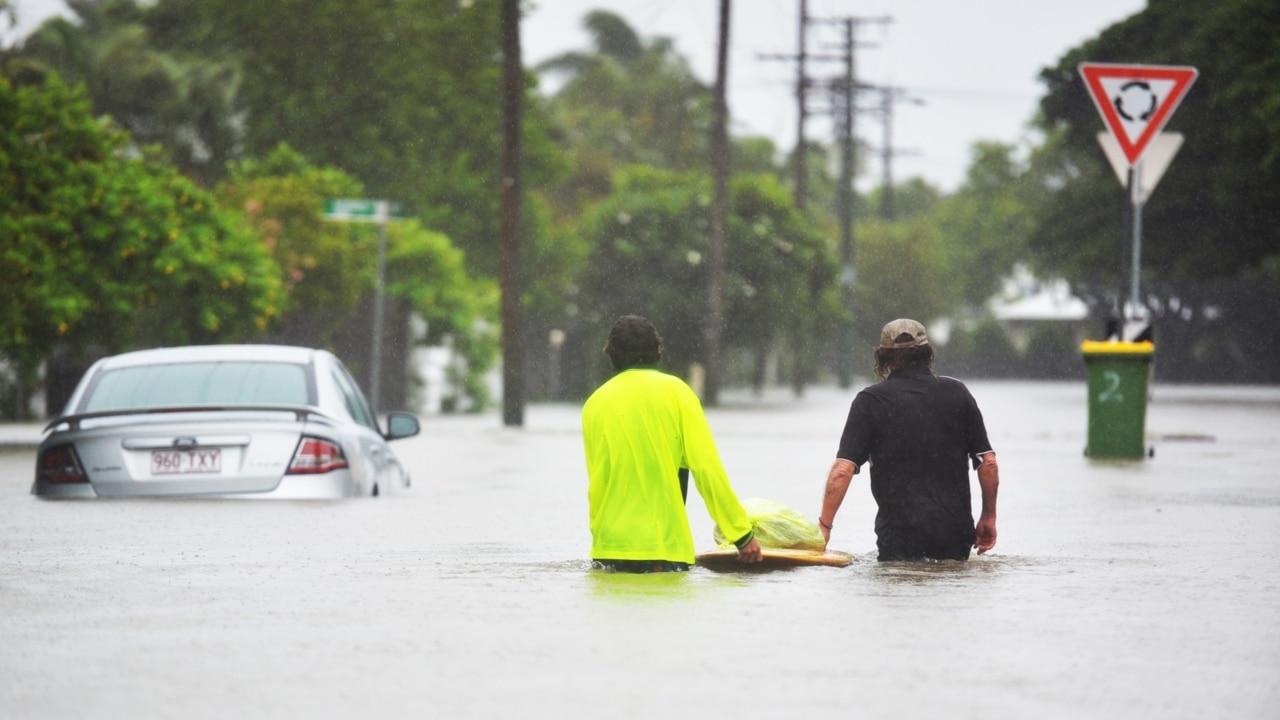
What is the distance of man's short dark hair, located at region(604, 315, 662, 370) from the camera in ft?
30.0

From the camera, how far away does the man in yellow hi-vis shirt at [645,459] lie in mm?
9023

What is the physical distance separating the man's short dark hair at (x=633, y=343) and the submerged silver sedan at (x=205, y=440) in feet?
13.5

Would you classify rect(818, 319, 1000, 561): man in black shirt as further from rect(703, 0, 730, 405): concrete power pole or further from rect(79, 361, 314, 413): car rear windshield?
rect(703, 0, 730, 405): concrete power pole

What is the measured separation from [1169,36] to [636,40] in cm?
4662

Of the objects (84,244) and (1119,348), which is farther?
(84,244)

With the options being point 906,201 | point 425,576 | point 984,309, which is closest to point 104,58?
point 425,576

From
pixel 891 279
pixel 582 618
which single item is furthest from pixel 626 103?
pixel 582 618

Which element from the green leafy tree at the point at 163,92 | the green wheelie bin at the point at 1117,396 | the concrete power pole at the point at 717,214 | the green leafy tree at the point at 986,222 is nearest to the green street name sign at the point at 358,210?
the green wheelie bin at the point at 1117,396

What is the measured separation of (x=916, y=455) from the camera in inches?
377

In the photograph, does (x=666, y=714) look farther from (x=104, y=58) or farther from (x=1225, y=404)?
(x=104, y=58)

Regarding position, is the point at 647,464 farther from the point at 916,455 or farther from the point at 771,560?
the point at 916,455

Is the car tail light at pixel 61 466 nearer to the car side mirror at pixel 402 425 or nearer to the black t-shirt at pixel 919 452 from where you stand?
the car side mirror at pixel 402 425

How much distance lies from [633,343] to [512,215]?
73.9 ft

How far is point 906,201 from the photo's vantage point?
144 m
